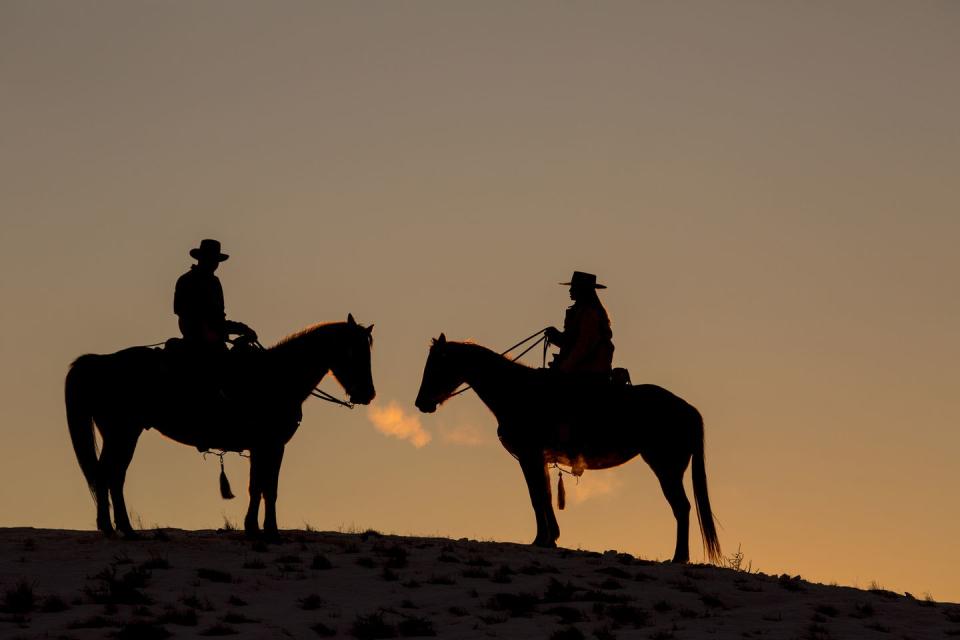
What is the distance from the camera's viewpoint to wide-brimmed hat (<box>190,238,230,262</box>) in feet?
76.0

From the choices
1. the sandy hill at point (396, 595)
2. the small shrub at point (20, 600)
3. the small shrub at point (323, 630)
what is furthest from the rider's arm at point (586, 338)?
the small shrub at point (20, 600)

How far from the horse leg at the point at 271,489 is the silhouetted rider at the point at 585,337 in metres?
4.87

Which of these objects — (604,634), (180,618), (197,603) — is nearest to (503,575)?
(604,634)

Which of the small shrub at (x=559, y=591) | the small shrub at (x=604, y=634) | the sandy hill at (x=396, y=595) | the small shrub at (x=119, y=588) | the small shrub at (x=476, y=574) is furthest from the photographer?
the small shrub at (x=476, y=574)

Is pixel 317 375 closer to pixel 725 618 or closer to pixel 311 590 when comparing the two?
pixel 311 590

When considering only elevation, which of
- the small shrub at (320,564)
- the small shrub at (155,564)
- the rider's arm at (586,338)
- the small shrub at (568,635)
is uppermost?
the rider's arm at (586,338)

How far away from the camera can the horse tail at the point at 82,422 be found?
2242 cm

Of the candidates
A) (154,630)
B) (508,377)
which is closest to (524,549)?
(508,377)

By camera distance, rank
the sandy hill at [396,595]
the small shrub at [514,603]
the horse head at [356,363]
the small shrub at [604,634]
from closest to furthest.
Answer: the small shrub at [604,634], the sandy hill at [396,595], the small shrub at [514,603], the horse head at [356,363]

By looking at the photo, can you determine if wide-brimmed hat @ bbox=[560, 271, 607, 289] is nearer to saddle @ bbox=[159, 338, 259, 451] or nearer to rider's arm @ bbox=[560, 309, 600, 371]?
rider's arm @ bbox=[560, 309, 600, 371]

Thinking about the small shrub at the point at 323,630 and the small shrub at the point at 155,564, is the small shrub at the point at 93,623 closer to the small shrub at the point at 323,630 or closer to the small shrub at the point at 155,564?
the small shrub at the point at 323,630

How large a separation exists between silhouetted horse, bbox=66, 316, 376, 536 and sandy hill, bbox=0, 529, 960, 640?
911 millimetres

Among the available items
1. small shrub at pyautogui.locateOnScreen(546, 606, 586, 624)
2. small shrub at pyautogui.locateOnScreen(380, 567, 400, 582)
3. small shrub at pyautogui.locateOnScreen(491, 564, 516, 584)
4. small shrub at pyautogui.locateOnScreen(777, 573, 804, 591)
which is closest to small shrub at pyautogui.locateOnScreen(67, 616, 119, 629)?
small shrub at pyautogui.locateOnScreen(380, 567, 400, 582)

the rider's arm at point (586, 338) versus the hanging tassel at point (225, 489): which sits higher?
the rider's arm at point (586, 338)
